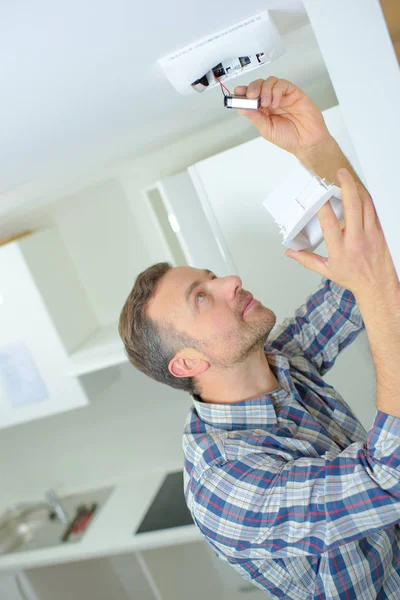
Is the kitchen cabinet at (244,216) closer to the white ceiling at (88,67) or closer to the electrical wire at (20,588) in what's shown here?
the white ceiling at (88,67)

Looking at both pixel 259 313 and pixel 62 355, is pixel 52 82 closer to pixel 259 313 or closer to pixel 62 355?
pixel 259 313

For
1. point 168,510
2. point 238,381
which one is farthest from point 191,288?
point 168,510

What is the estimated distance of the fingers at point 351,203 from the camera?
0.79 meters

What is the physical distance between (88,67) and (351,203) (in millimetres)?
403

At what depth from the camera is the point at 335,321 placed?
5.17 feet

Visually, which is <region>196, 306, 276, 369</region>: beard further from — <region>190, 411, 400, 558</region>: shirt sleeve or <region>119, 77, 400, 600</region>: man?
<region>190, 411, 400, 558</region>: shirt sleeve

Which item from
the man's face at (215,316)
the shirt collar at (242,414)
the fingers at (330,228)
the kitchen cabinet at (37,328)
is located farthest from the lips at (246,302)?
the kitchen cabinet at (37,328)

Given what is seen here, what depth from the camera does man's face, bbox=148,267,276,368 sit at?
1.41m

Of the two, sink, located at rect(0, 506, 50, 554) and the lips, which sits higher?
the lips

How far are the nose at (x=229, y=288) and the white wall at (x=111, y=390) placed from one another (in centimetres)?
79

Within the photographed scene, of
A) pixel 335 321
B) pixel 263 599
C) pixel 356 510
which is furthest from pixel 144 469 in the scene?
pixel 356 510

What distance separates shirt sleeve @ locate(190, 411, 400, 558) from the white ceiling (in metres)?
0.69

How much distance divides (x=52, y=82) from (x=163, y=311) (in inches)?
29.9

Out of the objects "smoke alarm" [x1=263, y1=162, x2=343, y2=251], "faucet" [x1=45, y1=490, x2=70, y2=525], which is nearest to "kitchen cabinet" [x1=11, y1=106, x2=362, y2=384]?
"smoke alarm" [x1=263, y1=162, x2=343, y2=251]
